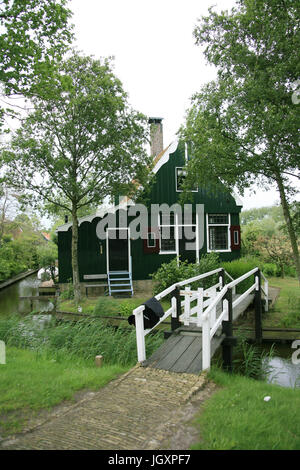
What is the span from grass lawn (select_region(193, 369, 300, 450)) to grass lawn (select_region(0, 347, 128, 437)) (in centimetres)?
175

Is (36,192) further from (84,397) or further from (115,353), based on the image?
(84,397)

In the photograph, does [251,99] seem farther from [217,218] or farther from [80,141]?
[217,218]

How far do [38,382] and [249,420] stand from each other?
291 cm

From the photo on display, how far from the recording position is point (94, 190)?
508 inches

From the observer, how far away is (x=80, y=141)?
40.1 feet

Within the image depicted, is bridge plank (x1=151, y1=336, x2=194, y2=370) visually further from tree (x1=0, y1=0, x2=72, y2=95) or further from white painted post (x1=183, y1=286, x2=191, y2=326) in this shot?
tree (x1=0, y1=0, x2=72, y2=95)

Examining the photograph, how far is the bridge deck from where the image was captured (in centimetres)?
511

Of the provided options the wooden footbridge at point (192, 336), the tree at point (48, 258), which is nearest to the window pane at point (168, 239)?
the wooden footbridge at point (192, 336)

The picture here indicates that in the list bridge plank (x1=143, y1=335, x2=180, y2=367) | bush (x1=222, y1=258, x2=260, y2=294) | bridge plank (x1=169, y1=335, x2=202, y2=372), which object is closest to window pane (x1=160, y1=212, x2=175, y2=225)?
bush (x1=222, y1=258, x2=260, y2=294)

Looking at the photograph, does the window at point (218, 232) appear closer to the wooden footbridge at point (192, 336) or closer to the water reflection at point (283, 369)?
the water reflection at point (283, 369)

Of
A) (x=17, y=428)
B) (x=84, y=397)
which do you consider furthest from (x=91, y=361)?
(x=17, y=428)

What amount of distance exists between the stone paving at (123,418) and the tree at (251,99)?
246 inches

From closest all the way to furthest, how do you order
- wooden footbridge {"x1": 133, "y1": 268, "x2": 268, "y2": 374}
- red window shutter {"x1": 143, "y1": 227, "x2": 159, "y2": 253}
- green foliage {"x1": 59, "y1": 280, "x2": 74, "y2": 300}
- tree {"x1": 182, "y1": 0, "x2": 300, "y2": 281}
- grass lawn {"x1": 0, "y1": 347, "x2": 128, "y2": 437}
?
grass lawn {"x1": 0, "y1": 347, "x2": 128, "y2": 437}
wooden footbridge {"x1": 133, "y1": 268, "x2": 268, "y2": 374}
tree {"x1": 182, "y1": 0, "x2": 300, "y2": 281}
green foliage {"x1": 59, "y1": 280, "x2": 74, "y2": 300}
red window shutter {"x1": 143, "y1": 227, "x2": 159, "y2": 253}

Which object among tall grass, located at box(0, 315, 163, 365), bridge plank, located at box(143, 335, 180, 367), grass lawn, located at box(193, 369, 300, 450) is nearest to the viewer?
grass lawn, located at box(193, 369, 300, 450)
